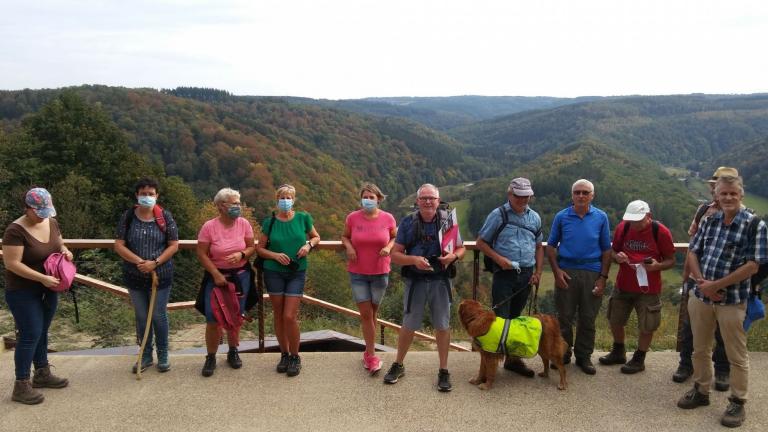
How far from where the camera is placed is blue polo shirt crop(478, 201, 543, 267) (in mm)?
3994

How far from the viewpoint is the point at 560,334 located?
397 centimetres

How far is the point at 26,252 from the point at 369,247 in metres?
2.33

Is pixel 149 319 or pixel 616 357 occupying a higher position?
pixel 149 319

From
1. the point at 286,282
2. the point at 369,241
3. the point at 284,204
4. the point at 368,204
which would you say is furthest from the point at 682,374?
the point at 284,204

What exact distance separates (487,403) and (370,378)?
3.05 ft

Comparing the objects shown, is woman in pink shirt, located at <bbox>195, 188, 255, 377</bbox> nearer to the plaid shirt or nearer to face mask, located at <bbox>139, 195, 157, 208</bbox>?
face mask, located at <bbox>139, 195, 157, 208</bbox>

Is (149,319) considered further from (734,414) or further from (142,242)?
(734,414)

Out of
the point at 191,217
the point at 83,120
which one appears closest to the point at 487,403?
the point at 191,217

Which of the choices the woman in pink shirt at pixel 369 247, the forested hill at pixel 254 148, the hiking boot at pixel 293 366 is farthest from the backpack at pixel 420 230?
the forested hill at pixel 254 148

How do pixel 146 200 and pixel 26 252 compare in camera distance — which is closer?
pixel 26 252

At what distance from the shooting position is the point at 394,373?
4078 mm

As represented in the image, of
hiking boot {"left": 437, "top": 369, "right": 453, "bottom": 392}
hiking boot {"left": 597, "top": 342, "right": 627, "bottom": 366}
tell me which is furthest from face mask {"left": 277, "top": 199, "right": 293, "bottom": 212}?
hiking boot {"left": 597, "top": 342, "right": 627, "bottom": 366}

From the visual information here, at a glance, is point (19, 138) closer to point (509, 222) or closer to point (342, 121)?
point (509, 222)

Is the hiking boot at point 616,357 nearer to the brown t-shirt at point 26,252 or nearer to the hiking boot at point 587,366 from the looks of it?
the hiking boot at point 587,366
